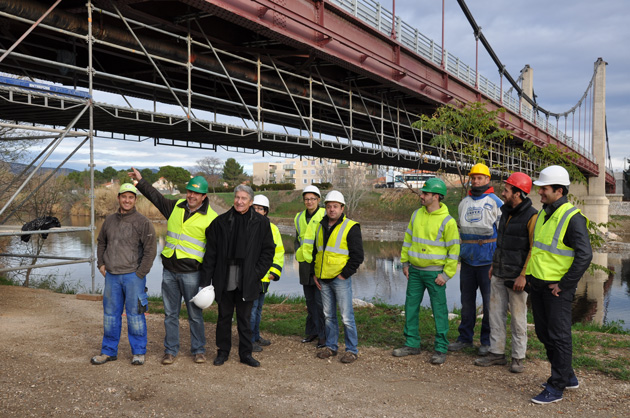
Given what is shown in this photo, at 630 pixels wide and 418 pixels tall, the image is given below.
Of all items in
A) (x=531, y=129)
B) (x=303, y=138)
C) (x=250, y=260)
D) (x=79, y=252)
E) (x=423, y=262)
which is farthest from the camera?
(x=531, y=129)

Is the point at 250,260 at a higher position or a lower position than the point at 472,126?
lower

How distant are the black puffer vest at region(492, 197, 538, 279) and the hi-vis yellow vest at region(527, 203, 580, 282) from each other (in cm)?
44

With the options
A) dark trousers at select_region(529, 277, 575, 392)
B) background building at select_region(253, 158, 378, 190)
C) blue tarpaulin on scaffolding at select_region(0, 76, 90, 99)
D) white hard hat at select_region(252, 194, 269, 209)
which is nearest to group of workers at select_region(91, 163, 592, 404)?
dark trousers at select_region(529, 277, 575, 392)

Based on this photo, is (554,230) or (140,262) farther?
(140,262)

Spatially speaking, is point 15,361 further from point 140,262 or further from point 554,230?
point 554,230

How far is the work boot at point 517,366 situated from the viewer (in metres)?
4.91

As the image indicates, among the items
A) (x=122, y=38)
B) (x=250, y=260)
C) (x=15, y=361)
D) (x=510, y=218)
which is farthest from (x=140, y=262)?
(x=122, y=38)

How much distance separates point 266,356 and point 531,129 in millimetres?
24314

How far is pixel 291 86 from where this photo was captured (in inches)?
579

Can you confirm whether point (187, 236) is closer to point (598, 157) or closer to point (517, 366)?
point (517, 366)

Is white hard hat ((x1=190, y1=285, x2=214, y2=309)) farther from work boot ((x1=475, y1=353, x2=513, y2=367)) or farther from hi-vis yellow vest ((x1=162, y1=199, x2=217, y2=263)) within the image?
work boot ((x1=475, y1=353, x2=513, y2=367))

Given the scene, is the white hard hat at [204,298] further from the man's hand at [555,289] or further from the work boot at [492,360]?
the man's hand at [555,289]

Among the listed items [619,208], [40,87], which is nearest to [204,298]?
[40,87]

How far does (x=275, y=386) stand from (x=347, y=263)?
1488mm
